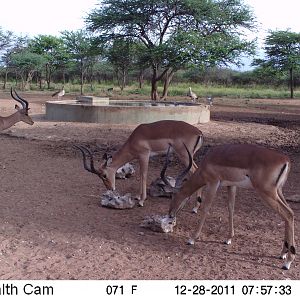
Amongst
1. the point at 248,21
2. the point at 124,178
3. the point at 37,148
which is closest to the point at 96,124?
the point at 37,148

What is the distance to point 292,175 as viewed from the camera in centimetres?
860

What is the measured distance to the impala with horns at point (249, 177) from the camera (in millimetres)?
4617

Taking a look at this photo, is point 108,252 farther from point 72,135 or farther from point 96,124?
point 96,124

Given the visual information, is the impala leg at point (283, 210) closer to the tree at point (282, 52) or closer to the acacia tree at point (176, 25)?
the acacia tree at point (176, 25)

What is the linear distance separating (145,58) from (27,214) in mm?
21681

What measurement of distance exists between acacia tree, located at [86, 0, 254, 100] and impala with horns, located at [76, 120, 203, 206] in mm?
18225

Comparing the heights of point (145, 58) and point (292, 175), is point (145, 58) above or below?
above

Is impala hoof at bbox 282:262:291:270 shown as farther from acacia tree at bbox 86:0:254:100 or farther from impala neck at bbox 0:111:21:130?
acacia tree at bbox 86:0:254:100

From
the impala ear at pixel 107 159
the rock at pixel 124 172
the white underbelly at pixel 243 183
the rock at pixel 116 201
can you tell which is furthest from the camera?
the rock at pixel 124 172

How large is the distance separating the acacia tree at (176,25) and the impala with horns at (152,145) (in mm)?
18225

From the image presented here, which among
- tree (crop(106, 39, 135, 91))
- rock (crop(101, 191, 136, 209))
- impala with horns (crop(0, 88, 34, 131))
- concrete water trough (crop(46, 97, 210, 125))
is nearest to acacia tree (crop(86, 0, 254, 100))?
tree (crop(106, 39, 135, 91))

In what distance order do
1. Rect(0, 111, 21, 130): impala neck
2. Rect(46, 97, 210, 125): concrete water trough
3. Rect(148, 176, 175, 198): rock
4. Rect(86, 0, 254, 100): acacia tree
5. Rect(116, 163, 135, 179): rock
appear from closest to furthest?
Rect(148, 176, 175, 198): rock < Rect(116, 163, 135, 179): rock < Rect(0, 111, 21, 130): impala neck < Rect(46, 97, 210, 125): concrete water trough < Rect(86, 0, 254, 100): acacia tree

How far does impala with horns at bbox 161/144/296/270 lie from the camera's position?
4617mm

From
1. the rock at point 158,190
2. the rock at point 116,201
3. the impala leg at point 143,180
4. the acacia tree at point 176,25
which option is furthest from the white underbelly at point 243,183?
the acacia tree at point 176,25
